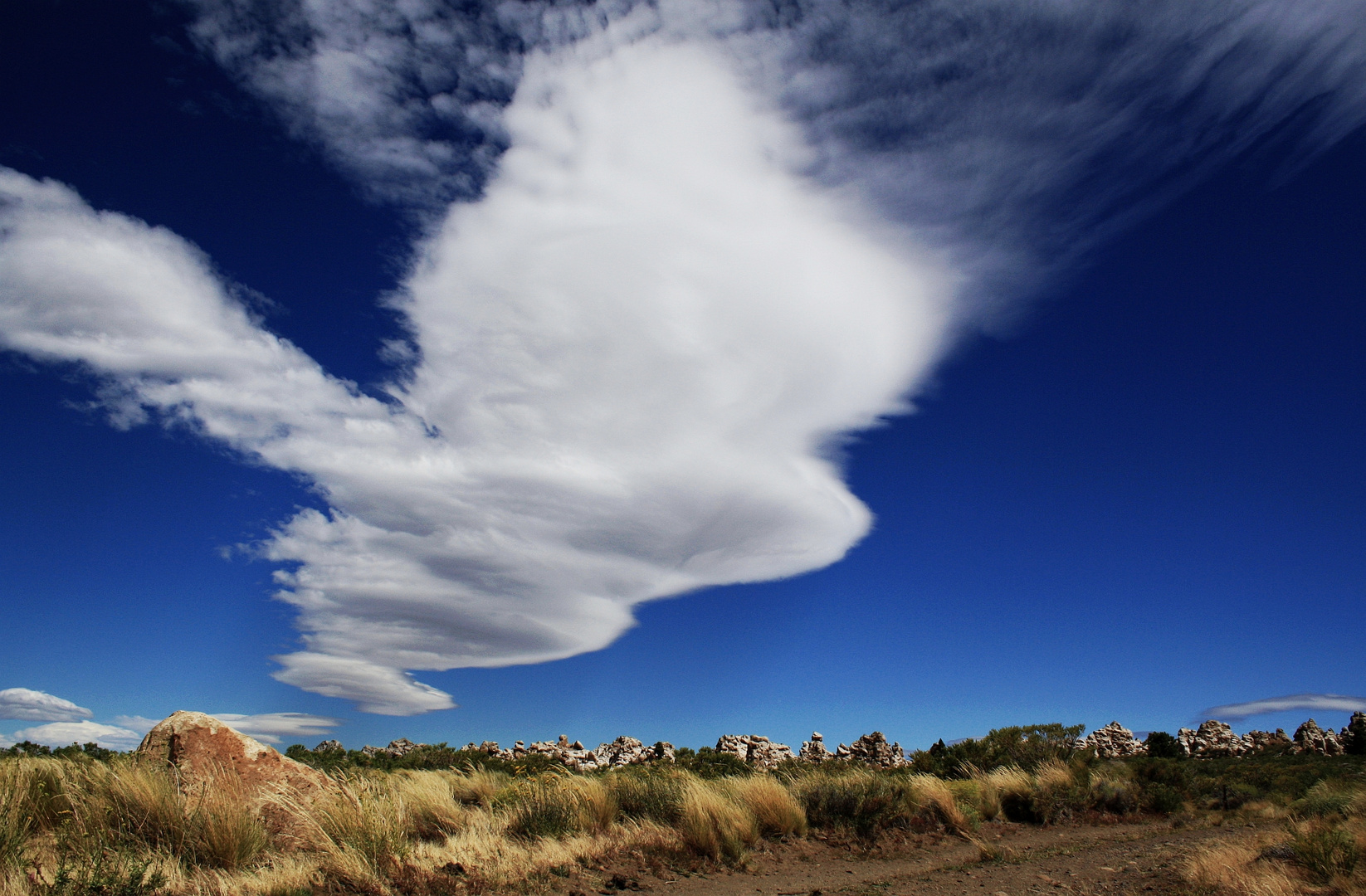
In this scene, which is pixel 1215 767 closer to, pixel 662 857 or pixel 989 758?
pixel 989 758

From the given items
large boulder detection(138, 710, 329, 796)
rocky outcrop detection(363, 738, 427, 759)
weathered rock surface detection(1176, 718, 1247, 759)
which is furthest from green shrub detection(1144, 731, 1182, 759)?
large boulder detection(138, 710, 329, 796)

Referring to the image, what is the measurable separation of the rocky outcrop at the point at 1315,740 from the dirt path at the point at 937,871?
63797 millimetres

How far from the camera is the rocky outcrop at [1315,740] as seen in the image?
59494 millimetres

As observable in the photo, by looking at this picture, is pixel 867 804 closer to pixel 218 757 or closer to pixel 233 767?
pixel 233 767

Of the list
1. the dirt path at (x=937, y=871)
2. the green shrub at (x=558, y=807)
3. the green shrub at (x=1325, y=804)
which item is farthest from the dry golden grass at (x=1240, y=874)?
the green shrub at (x=558, y=807)

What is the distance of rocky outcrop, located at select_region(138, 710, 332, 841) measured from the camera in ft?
30.4

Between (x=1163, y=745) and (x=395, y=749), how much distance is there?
170ft

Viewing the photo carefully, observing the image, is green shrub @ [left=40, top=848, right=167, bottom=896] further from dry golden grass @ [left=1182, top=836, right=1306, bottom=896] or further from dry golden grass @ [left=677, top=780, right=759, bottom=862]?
dry golden grass @ [left=1182, top=836, right=1306, bottom=896]

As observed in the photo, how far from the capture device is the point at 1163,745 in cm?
5062

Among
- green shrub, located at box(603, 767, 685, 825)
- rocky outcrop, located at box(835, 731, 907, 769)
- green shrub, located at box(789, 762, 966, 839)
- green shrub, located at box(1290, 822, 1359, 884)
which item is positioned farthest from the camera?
rocky outcrop, located at box(835, 731, 907, 769)

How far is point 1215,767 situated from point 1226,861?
108 feet

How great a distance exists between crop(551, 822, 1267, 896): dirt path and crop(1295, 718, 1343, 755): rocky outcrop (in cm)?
6380

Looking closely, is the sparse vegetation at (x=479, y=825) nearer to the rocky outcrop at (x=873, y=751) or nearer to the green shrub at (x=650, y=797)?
the green shrub at (x=650, y=797)

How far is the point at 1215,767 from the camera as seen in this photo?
112ft
